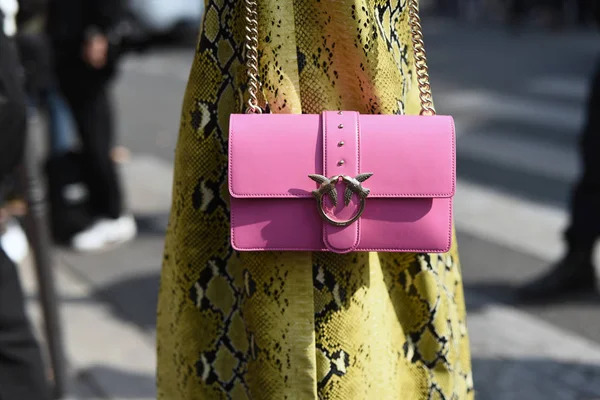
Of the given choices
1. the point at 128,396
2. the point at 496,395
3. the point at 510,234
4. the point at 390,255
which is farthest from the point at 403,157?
the point at 510,234

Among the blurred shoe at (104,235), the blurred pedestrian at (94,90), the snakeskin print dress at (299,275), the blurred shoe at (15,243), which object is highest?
the blurred pedestrian at (94,90)

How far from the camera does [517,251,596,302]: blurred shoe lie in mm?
3736

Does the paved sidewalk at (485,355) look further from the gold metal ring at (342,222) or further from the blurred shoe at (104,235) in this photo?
the gold metal ring at (342,222)

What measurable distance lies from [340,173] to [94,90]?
11.2 ft

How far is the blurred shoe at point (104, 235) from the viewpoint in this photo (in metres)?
4.72

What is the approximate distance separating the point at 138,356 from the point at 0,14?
5.72 feet

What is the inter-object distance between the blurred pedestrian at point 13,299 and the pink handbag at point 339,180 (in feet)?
2.17

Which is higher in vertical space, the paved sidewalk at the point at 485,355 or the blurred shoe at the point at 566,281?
the blurred shoe at the point at 566,281

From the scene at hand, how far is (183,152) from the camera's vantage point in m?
1.62

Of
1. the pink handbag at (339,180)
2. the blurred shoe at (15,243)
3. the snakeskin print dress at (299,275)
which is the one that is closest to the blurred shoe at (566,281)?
the snakeskin print dress at (299,275)

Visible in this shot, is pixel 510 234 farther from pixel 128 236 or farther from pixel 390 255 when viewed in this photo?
pixel 390 255

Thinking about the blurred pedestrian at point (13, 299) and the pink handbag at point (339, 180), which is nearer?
the pink handbag at point (339, 180)

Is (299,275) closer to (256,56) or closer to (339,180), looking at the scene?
(339,180)

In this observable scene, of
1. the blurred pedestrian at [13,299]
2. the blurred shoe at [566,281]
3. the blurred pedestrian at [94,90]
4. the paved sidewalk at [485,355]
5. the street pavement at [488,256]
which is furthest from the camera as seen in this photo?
the blurred pedestrian at [94,90]
